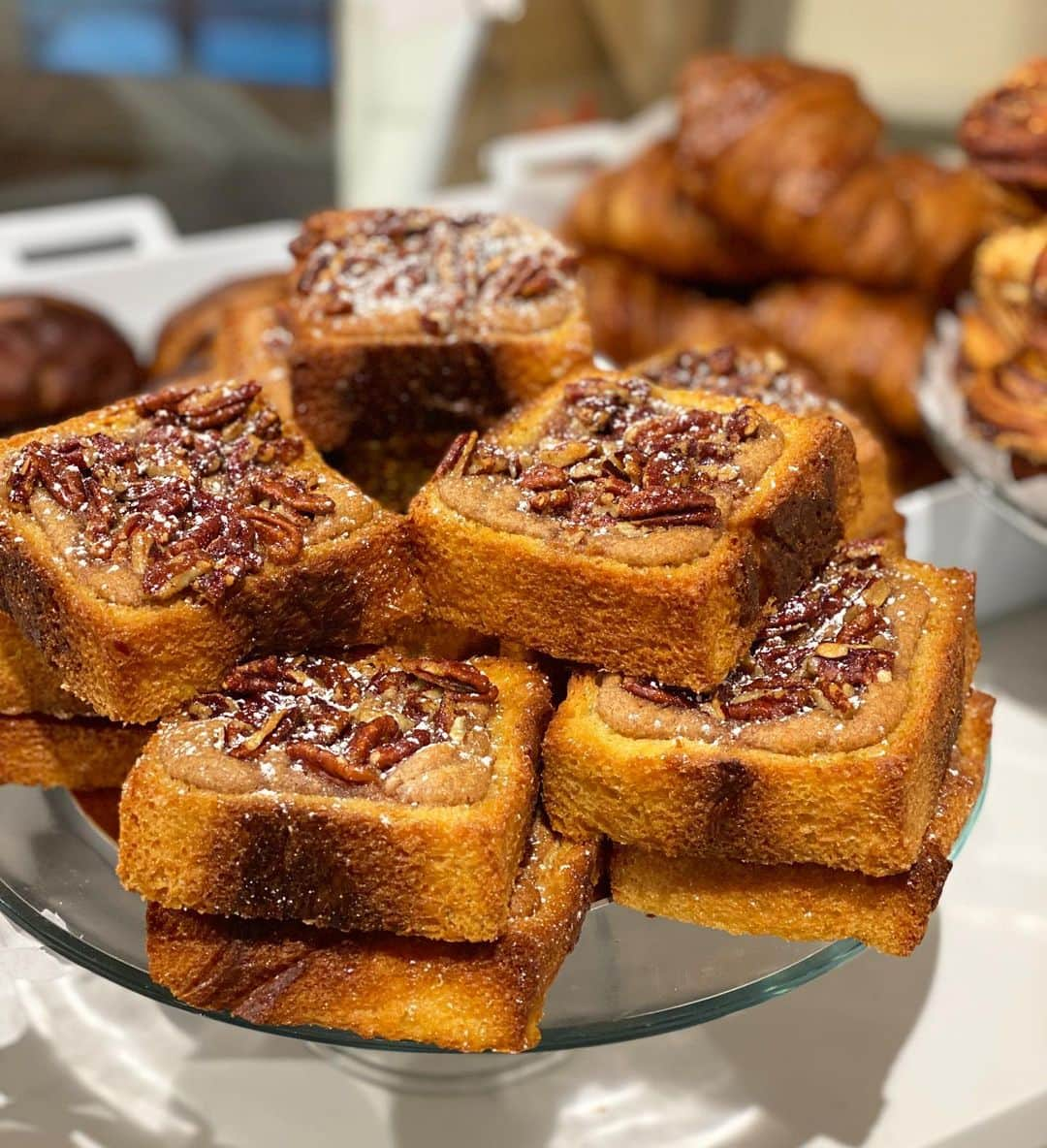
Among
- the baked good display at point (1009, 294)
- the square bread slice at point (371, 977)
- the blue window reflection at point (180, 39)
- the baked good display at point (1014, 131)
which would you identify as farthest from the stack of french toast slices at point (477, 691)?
the blue window reflection at point (180, 39)

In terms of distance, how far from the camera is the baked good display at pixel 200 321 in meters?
2.28

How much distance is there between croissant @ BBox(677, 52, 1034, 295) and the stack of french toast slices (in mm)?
1337

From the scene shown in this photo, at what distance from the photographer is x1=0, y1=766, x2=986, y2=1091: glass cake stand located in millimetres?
1017

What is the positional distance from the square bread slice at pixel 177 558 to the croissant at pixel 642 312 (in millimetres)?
1497

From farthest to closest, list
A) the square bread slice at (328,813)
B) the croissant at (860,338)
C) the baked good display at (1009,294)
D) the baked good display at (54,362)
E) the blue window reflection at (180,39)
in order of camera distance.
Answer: the blue window reflection at (180,39)
the croissant at (860,338)
the baked good display at (54,362)
the baked good display at (1009,294)
the square bread slice at (328,813)

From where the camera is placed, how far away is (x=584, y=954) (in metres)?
1.10

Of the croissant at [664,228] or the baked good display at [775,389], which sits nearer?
the baked good display at [775,389]

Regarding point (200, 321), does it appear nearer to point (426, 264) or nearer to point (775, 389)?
point (426, 264)

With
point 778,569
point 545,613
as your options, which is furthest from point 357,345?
point 778,569

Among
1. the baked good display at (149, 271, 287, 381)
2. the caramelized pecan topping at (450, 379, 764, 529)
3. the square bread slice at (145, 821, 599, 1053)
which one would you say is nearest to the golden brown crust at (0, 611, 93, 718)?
the square bread slice at (145, 821, 599, 1053)

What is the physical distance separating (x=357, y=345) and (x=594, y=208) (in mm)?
1518

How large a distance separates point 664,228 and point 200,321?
91 cm

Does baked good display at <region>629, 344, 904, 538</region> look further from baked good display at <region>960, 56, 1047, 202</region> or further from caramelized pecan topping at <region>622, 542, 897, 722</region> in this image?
baked good display at <region>960, 56, 1047, 202</region>

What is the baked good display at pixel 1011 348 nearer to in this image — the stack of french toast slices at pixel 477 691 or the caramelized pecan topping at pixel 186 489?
the stack of french toast slices at pixel 477 691
